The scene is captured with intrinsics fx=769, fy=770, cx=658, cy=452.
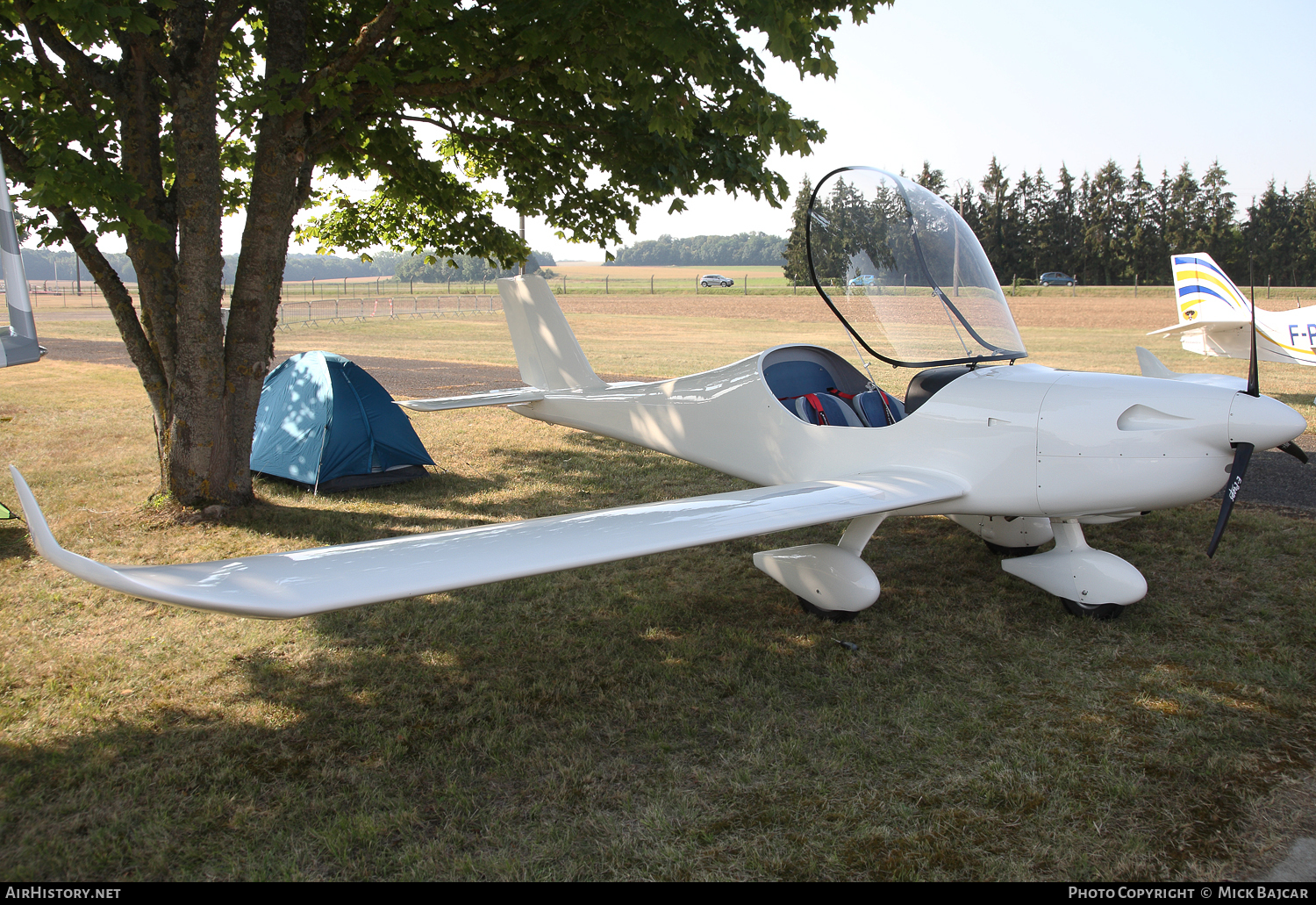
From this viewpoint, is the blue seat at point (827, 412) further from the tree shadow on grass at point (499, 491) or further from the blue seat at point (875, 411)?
the tree shadow on grass at point (499, 491)

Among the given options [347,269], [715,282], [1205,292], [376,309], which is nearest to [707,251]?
[715,282]

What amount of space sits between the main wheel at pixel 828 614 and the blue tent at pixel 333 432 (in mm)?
4625

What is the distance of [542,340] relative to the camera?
7.38 m

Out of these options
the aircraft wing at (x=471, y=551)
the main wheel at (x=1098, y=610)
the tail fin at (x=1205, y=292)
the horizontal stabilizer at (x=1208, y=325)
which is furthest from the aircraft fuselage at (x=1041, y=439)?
the tail fin at (x=1205, y=292)

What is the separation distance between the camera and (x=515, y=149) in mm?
7289

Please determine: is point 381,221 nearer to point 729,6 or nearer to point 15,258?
point 729,6

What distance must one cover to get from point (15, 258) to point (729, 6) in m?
4.33

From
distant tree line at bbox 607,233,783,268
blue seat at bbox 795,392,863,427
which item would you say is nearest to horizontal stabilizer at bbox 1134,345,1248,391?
blue seat at bbox 795,392,863,427

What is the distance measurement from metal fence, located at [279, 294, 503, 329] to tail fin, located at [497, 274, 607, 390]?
25.8 metres

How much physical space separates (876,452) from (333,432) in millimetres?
5243

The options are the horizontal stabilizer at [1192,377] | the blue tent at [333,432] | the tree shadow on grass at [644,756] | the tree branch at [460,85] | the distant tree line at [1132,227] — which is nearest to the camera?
the tree shadow on grass at [644,756]

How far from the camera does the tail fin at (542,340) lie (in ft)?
23.6

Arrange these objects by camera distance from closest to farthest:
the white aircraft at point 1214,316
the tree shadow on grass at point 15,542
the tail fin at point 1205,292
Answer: the tree shadow on grass at point 15,542, the white aircraft at point 1214,316, the tail fin at point 1205,292

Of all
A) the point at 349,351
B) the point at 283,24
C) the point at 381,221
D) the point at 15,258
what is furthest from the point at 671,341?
the point at 15,258
